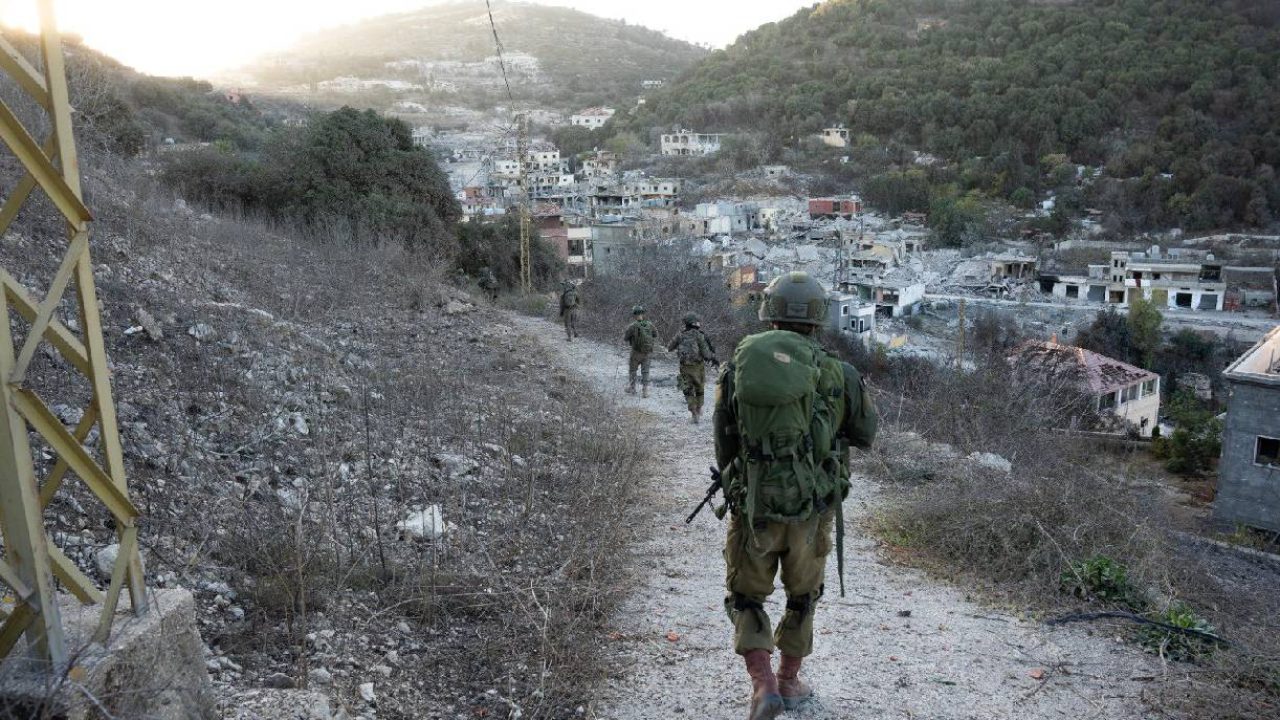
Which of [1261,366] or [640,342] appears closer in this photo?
[640,342]

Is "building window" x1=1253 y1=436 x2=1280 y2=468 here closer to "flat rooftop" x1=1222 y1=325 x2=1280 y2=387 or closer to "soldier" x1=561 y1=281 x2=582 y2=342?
"flat rooftop" x1=1222 y1=325 x2=1280 y2=387

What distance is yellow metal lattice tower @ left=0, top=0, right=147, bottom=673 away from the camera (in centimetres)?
173

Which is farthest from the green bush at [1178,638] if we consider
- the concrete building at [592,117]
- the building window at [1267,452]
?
the concrete building at [592,117]

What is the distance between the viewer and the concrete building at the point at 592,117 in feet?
241

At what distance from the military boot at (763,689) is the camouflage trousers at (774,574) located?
0.04 metres

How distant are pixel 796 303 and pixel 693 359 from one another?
531 cm

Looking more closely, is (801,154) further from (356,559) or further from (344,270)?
(356,559)

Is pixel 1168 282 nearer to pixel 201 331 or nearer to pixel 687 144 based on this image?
pixel 687 144

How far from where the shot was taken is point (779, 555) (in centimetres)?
305

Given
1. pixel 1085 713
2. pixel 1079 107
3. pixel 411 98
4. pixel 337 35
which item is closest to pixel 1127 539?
pixel 1085 713

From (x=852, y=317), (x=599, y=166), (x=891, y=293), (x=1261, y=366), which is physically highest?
(x=599, y=166)

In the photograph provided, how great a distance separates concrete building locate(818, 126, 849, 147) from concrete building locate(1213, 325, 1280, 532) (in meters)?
49.9

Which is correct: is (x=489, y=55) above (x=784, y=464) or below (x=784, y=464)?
above

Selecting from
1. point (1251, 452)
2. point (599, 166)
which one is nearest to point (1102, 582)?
point (1251, 452)
